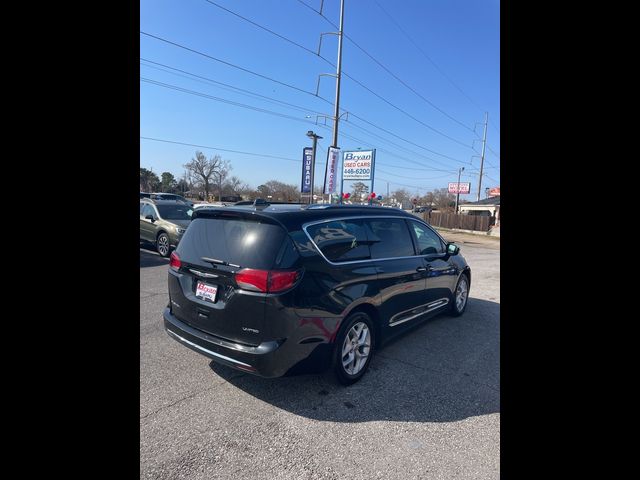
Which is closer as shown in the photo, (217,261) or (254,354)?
(254,354)

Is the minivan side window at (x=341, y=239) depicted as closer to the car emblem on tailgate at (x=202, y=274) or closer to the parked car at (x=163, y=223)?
the car emblem on tailgate at (x=202, y=274)

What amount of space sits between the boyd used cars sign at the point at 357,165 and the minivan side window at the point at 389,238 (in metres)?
20.2

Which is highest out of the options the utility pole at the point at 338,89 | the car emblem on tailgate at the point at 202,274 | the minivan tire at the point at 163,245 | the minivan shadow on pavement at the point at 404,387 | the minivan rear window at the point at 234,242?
the utility pole at the point at 338,89

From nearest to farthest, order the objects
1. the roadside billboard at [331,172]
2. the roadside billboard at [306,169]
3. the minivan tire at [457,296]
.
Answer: the minivan tire at [457,296]
the roadside billboard at [331,172]
the roadside billboard at [306,169]

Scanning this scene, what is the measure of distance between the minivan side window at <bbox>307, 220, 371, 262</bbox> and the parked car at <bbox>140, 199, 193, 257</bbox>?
7.83 meters

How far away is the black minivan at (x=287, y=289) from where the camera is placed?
2.84m

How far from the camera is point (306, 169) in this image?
22.7 m

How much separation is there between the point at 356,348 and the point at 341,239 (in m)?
1.10

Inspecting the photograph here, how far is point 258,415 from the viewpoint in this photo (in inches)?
111

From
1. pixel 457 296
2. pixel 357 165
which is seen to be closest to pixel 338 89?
pixel 357 165


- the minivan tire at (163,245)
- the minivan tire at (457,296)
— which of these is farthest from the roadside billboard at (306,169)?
the minivan tire at (457,296)

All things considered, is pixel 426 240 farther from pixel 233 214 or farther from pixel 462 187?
pixel 462 187

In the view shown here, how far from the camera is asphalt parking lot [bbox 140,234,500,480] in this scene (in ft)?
7.52
